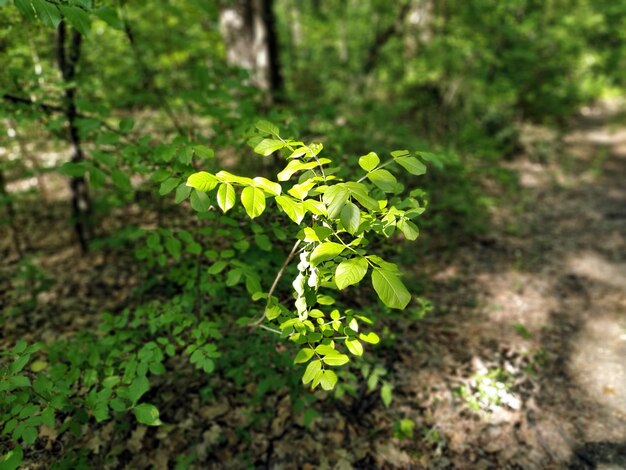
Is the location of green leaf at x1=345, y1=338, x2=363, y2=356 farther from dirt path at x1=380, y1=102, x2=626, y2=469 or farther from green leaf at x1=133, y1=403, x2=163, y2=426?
dirt path at x1=380, y1=102, x2=626, y2=469

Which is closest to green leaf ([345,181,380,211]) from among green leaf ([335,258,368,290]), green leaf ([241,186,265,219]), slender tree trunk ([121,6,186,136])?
green leaf ([335,258,368,290])

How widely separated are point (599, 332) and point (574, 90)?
9.28 meters

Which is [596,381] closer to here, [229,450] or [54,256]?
[229,450]

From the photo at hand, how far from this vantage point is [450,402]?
127 inches

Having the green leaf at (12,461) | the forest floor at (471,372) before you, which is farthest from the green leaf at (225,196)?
the forest floor at (471,372)

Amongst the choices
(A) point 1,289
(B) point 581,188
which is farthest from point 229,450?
(B) point 581,188

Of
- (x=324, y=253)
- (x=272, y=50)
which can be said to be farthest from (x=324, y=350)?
(x=272, y=50)

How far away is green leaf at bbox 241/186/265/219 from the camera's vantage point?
4.68 ft

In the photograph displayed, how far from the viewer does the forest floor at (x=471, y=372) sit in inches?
112

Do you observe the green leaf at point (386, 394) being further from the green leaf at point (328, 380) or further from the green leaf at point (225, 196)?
the green leaf at point (225, 196)

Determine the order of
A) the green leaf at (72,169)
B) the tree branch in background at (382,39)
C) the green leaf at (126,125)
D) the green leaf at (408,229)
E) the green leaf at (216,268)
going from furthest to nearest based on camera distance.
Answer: the tree branch in background at (382,39) → the green leaf at (126,125) → the green leaf at (72,169) → the green leaf at (216,268) → the green leaf at (408,229)

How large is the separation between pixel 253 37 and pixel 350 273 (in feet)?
19.5

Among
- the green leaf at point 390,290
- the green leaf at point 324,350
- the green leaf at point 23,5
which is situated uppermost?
the green leaf at point 23,5

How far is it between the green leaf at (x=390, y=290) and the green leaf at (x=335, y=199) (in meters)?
0.28
